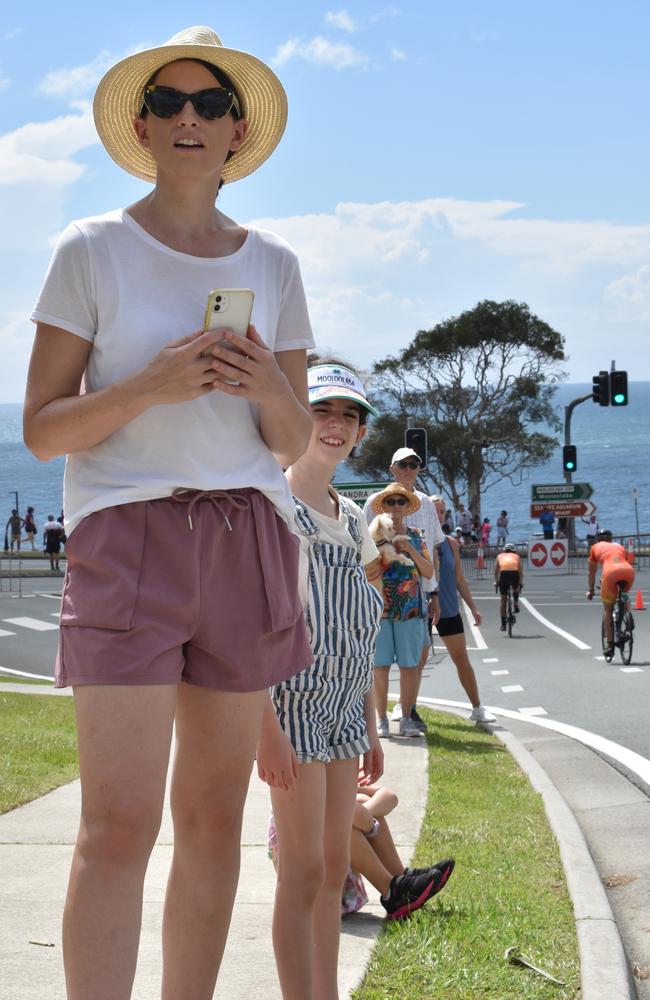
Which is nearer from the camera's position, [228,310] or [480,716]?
[228,310]

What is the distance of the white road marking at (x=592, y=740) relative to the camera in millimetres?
9227

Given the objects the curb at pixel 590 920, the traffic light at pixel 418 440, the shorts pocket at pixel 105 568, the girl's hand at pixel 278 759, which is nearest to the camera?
the shorts pocket at pixel 105 568

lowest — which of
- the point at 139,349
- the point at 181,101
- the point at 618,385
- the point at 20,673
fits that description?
the point at 20,673

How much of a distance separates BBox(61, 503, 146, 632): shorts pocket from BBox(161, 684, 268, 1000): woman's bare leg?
0.27 meters

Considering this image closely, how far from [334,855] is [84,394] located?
1595 mm

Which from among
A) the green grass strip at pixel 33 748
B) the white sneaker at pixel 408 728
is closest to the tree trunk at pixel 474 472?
the green grass strip at pixel 33 748

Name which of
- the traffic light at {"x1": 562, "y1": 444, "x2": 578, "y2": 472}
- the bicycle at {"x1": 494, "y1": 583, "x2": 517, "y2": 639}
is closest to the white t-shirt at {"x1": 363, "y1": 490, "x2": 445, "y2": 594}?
the bicycle at {"x1": 494, "y1": 583, "x2": 517, "y2": 639}

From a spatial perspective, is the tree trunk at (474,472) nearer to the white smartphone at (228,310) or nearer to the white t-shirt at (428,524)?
the white t-shirt at (428,524)

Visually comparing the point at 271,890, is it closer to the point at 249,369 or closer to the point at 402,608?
the point at 249,369

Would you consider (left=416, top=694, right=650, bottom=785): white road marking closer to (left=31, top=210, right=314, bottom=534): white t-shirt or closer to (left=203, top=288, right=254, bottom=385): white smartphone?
(left=31, top=210, right=314, bottom=534): white t-shirt

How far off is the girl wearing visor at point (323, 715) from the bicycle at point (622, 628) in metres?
13.5

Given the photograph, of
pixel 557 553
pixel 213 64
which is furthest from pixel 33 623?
pixel 213 64

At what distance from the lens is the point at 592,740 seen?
10.7 meters

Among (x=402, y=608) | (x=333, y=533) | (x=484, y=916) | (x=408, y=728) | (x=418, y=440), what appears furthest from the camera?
(x=418, y=440)
